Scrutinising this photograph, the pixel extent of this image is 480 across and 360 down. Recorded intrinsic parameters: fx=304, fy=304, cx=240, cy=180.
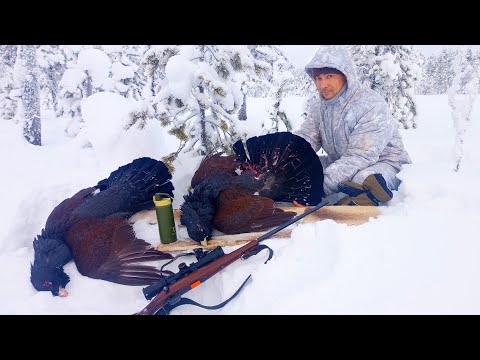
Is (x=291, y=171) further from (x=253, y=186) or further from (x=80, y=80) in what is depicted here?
(x=80, y=80)

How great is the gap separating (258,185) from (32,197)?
3.03m

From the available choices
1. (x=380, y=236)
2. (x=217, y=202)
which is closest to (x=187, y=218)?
(x=217, y=202)

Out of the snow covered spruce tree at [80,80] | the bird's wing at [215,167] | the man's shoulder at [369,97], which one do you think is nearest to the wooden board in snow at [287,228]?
the bird's wing at [215,167]

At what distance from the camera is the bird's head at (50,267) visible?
2504mm

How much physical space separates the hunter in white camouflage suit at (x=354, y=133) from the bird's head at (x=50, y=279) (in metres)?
2.97

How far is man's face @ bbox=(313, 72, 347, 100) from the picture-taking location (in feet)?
13.6

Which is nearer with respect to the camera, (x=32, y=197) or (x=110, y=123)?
(x=32, y=197)

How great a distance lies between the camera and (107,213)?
3.26 m

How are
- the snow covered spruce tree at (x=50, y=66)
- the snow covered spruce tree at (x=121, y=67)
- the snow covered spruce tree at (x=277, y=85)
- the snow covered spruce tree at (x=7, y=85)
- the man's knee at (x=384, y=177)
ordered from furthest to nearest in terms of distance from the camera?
the snow covered spruce tree at (x=50, y=66) → the snow covered spruce tree at (x=7, y=85) → the snow covered spruce tree at (x=121, y=67) → the snow covered spruce tree at (x=277, y=85) → the man's knee at (x=384, y=177)

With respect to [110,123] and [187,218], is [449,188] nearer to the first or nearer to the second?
[187,218]

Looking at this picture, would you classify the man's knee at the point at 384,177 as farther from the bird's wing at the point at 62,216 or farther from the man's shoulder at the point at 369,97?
the bird's wing at the point at 62,216

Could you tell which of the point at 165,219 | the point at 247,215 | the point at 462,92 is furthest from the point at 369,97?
the point at 165,219

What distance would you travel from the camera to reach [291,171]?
3609 mm

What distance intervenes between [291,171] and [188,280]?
6.03ft
